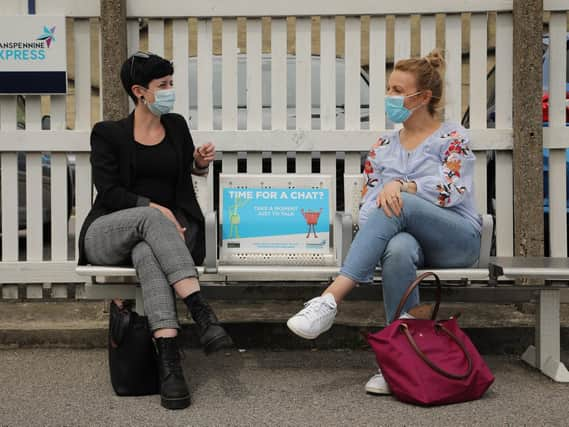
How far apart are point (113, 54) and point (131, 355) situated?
1.92 meters

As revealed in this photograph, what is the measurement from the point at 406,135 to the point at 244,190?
840 mm

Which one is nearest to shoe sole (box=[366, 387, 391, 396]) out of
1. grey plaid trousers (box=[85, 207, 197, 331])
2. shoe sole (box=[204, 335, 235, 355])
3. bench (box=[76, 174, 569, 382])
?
bench (box=[76, 174, 569, 382])

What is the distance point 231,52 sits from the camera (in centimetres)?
493

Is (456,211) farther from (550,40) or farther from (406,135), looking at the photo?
(550,40)

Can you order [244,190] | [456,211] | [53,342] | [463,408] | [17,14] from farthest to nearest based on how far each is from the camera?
[17,14]
[53,342]
[244,190]
[456,211]
[463,408]

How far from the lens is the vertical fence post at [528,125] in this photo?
4766mm

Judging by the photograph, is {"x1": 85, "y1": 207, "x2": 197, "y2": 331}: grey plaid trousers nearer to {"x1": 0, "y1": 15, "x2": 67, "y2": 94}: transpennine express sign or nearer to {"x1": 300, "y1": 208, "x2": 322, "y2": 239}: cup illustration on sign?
{"x1": 300, "y1": 208, "x2": 322, "y2": 239}: cup illustration on sign

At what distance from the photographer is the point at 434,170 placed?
3.95m

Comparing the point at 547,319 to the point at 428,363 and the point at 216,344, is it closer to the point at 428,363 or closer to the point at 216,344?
the point at 428,363

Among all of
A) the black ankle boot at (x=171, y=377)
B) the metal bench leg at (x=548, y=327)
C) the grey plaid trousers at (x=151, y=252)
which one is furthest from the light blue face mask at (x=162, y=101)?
the metal bench leg at (x=548, y=327)

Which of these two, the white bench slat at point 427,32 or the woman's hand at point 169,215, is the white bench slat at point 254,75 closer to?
the white bench slat at point 427,32

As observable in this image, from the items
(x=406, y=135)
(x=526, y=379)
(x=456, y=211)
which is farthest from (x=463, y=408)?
(x=406, y=135)

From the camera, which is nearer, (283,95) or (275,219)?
(275,219)

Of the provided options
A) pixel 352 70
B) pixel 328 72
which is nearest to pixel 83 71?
pixel 328 72
